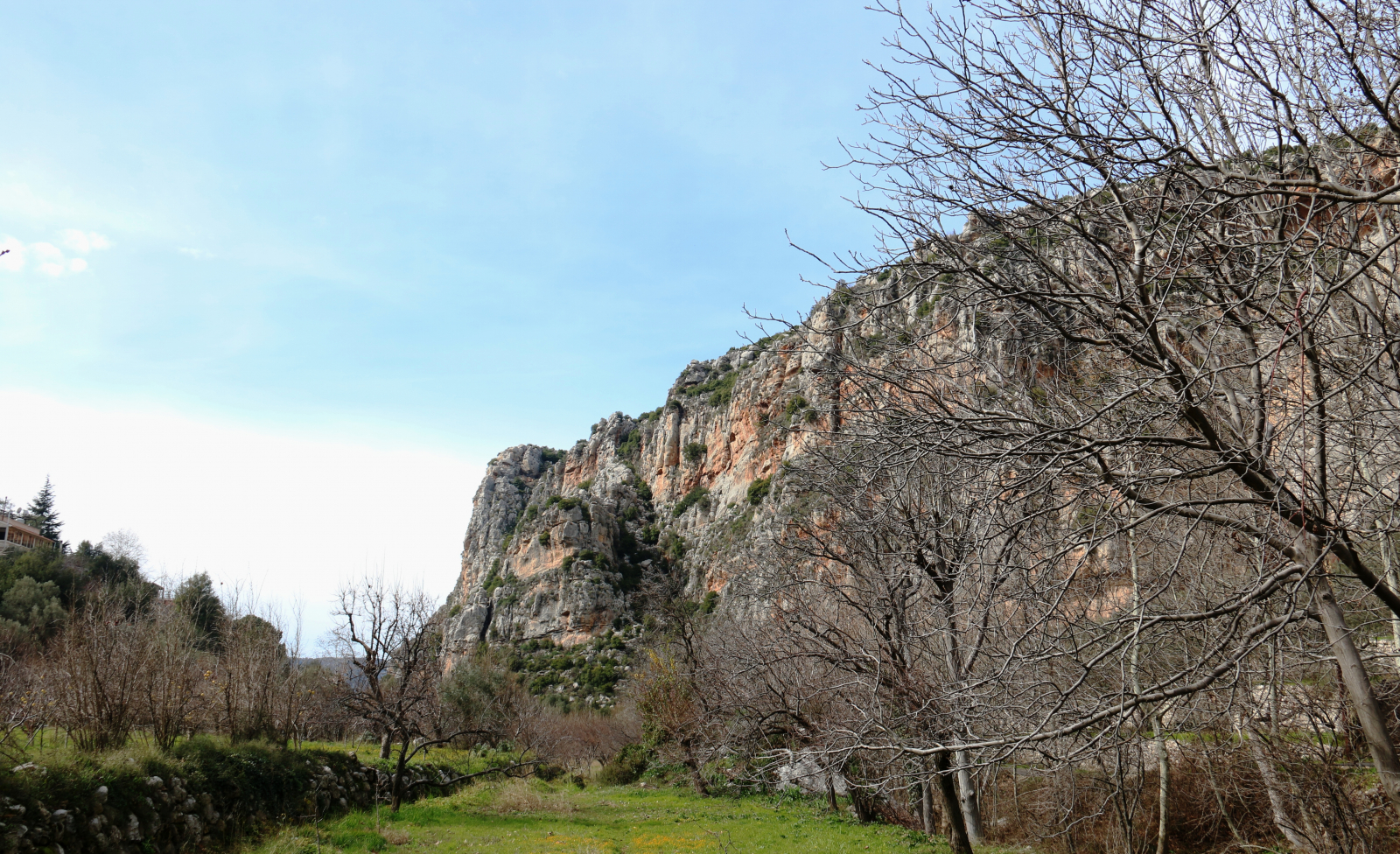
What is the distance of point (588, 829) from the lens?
1370 centimetres

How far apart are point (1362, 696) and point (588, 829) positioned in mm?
13473

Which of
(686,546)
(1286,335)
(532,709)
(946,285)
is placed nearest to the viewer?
(1286,335)

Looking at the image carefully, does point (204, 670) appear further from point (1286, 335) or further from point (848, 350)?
point (1286, 335)

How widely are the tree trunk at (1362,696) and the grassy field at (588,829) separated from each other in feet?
23.5

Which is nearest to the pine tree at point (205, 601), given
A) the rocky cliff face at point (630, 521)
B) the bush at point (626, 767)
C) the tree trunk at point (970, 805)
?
the bush at point (626, 767)

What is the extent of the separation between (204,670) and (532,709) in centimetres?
1838

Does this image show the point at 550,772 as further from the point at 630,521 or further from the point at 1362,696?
the point at 630,521

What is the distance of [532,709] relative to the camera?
3125cm

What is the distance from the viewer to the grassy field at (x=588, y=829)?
10789mm

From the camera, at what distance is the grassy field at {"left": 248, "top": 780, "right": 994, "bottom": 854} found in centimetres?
1079

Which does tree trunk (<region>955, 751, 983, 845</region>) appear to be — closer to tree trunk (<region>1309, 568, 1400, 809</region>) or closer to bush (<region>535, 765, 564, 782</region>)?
tree trunk (<region>1309, 568, 1400, 809</region>)

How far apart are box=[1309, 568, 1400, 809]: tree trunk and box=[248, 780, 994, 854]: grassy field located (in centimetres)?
716

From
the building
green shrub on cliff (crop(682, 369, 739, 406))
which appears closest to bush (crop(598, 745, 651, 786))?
the building

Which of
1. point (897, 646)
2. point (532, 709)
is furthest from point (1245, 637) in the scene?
point (532, 709)
